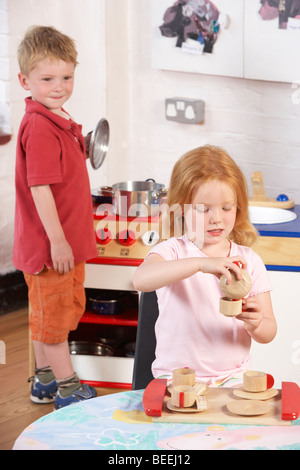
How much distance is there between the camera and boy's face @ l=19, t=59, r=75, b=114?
226 cm

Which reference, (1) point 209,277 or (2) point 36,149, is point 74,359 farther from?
(1) point 209,277

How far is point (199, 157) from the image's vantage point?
1.57 metres

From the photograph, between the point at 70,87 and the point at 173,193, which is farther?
the point at 70,87

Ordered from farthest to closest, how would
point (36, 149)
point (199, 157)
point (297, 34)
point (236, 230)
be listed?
1. point (297, 34)
2. point (36, 149)
3. point (236, 230)
4. point (199, 157)

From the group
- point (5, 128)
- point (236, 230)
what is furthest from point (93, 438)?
point (5, 128)

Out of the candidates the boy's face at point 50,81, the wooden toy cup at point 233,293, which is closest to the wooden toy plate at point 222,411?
the wooden toy cup at point 233,293

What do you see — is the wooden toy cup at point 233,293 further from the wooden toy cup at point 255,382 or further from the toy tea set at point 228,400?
the wooden toy cup at point 255,382

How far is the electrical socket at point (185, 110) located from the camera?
3.21 m

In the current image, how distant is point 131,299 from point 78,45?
4.09ft

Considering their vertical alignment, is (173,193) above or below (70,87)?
below

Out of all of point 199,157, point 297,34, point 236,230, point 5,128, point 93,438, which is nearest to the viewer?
point 93,438

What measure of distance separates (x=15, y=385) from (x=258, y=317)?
4.98 feet

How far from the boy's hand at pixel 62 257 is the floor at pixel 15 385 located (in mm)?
517

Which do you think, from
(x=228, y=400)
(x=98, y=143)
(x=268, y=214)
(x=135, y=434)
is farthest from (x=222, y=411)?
(x=98, y=143)
